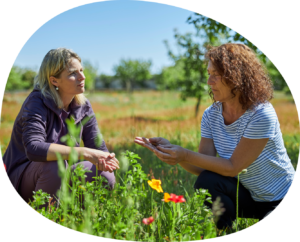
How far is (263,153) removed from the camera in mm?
1955

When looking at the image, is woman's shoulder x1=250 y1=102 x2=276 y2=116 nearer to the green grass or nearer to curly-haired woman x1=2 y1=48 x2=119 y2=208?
the green grass

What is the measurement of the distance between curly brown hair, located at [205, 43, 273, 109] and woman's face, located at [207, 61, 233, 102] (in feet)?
0.08

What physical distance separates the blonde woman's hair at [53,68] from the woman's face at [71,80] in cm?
3

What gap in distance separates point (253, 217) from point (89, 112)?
168 cm

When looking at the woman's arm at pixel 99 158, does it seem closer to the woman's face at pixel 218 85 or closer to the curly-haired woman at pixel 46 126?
the curly-haired woman at pixel 46 126

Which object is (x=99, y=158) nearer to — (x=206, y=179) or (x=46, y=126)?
(x=46, y=126)

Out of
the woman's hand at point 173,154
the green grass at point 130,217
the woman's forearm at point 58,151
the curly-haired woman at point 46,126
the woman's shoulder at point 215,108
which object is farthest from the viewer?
the woman's shoulder at point 215,108

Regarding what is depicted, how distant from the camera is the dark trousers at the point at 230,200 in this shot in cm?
194

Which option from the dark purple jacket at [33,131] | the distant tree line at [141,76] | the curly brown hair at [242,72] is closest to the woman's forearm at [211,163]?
the curly brown hair at [242,72]

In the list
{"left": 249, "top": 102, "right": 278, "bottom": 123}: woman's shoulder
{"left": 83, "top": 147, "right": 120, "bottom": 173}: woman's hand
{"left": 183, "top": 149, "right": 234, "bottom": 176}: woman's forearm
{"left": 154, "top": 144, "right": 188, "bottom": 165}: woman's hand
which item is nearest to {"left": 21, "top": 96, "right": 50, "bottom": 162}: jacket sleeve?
{"left": 83, "top": 147, "right": 120, "bottom": 173}: woman's hand

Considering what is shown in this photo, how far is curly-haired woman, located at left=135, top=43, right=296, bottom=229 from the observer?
6.04 ft

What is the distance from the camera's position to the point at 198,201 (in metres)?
1.54

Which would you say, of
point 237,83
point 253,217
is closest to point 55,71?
point 237,83

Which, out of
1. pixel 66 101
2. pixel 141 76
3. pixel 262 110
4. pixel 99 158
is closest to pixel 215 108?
pixel 262 110
